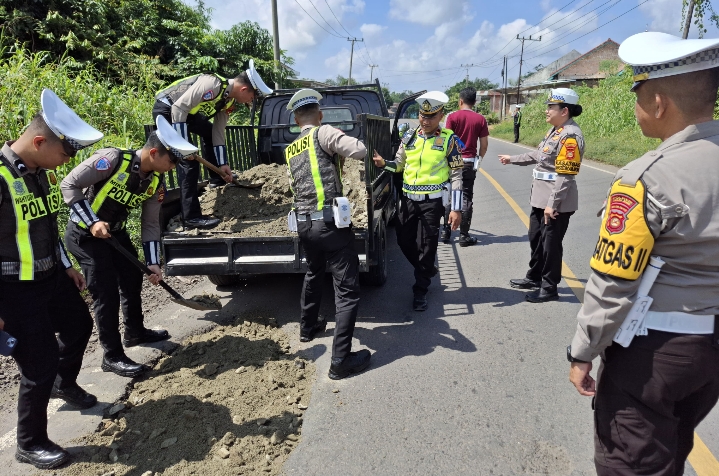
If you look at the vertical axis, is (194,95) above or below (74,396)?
above

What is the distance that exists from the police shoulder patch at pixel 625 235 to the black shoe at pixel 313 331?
2.72m

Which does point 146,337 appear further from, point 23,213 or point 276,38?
point 276,38

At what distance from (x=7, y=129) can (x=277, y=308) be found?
4.46 metres

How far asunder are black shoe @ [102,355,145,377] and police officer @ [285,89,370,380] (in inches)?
55.8

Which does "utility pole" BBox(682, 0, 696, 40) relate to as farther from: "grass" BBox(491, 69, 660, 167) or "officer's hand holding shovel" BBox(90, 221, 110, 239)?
"officer's hand holding shovel" BBox(90, 221, 110, 239)

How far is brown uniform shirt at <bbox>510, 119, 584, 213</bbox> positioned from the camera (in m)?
4.21

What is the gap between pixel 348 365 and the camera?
3.37 metres

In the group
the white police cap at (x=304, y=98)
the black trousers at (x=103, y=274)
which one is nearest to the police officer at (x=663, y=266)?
the white police cap at (x=304, y=98)

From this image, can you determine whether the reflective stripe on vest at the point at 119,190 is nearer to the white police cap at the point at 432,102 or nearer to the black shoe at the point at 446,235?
the white police cap at the point at 432,102

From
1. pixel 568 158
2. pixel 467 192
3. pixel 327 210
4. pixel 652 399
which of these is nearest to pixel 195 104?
pixel 327 210

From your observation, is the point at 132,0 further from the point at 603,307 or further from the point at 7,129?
the point at 603,307

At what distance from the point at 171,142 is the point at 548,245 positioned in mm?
3417

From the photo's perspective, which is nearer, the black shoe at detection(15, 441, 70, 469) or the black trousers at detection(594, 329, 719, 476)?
the black trousers at detection(594, 329, 719, 476)

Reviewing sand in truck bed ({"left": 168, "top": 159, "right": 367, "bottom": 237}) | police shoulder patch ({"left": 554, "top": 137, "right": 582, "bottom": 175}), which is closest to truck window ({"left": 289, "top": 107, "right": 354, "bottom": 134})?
sand in truck bed ({"left": 168, "top": 159, "right": 367, "bottom": 237})
